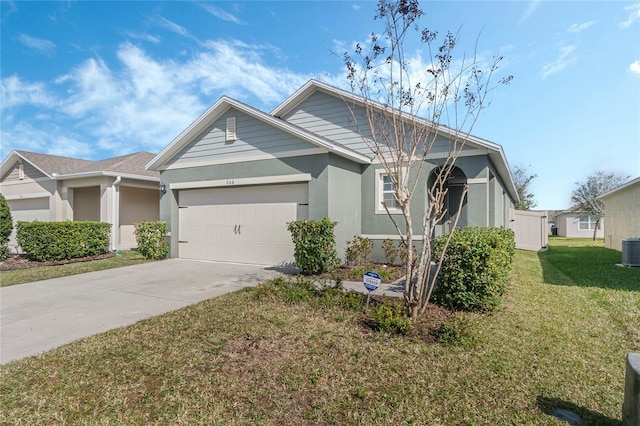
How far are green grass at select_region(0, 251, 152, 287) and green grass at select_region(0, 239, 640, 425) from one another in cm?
598

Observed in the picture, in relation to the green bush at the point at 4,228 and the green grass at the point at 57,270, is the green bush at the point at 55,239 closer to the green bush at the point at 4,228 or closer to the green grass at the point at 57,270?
the green grass at the point at 57,270

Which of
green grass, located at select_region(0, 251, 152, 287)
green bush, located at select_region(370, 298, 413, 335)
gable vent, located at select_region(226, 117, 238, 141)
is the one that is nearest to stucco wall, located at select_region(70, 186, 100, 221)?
green grass, located at select_region(0, 251, 152, 287)

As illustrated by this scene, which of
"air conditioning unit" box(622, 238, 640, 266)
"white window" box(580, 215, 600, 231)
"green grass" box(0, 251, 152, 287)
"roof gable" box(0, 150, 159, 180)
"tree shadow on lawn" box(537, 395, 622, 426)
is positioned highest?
"roof gable" box(0, 150, 159, 180)

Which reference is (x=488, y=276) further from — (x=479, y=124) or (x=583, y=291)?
→ (x=583, y=291)

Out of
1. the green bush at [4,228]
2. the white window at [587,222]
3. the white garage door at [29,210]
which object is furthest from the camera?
the white window at [587,222]

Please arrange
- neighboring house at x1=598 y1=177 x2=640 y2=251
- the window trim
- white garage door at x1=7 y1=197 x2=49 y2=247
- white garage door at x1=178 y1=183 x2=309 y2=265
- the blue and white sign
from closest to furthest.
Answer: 1. the blue and white sign
2. white garage door at x1=178 y1=183 x2=309 y2=265
3. neighboring house at x1=598 y1=177 x2=640 y2=251
4. white garage door at x1=7 y1=197 x2=49 y2=247
5. the window trim

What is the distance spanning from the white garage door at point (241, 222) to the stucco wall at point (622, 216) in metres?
15.4

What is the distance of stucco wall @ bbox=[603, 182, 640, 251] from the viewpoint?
15289 mm

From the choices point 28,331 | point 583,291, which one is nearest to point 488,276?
point 583,291

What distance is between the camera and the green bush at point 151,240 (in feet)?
38.3

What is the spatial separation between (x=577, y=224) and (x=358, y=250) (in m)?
38.1

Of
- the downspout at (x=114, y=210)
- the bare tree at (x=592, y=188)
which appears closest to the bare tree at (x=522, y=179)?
the bare tree at (x=592, y=188)

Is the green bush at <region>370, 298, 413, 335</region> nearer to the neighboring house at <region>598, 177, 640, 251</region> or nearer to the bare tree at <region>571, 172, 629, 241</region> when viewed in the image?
the neighboring house at <region>598, 177, 640, 251</region>

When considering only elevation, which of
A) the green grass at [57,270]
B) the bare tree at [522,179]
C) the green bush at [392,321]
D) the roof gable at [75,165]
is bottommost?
the green grass at [57,270]
